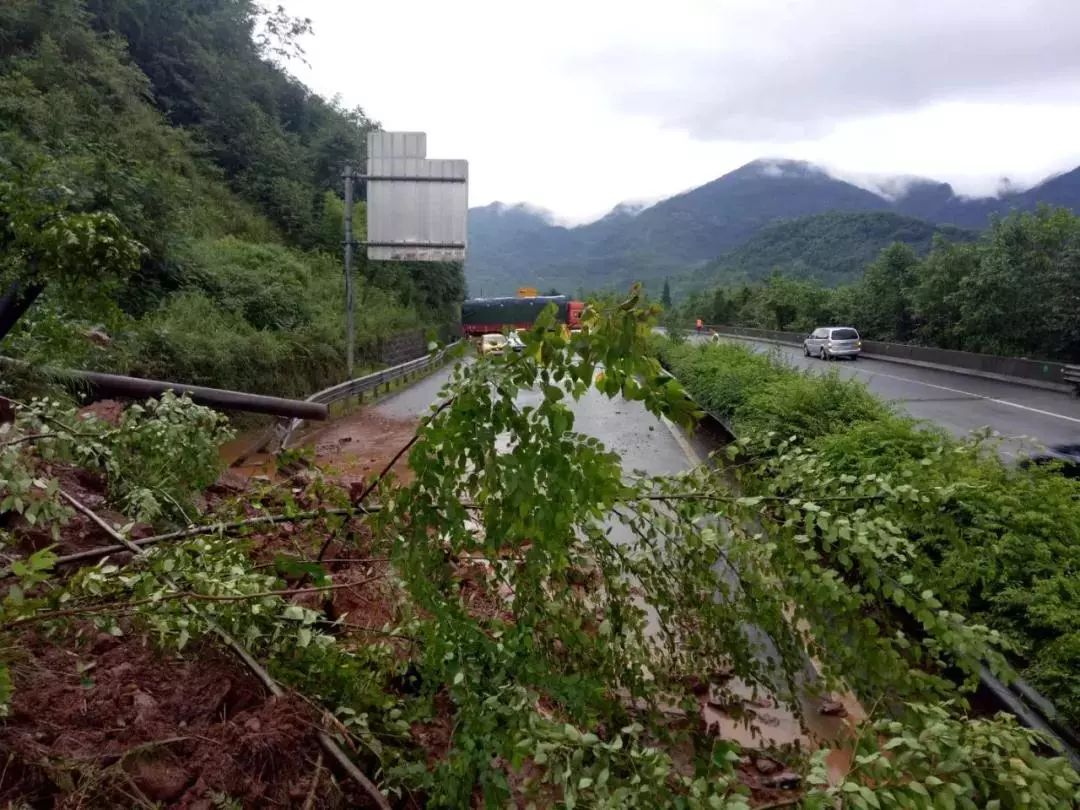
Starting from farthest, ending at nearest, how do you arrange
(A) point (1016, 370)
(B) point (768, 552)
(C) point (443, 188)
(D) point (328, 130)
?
1. (D) point (328, 130)
2. (A) point (1016, 370)
3. (C) point (443, 188)
4. (B) point (768, 552)

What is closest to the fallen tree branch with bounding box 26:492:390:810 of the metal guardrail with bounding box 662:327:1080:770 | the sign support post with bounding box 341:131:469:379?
the metal guardrail with bounding box 662:327:1080:770

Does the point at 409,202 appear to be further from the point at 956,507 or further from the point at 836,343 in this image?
the point at 836,343

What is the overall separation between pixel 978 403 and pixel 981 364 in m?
8.74

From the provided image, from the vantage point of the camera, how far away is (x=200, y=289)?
651 inches

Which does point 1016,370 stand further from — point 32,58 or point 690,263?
point 690,263

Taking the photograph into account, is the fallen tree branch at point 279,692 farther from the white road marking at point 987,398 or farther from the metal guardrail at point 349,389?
the white road marking at point 987,398

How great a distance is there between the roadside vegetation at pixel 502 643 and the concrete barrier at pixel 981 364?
23197mm

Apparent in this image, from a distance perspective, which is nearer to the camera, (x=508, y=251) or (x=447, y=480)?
(x=447, y=480)

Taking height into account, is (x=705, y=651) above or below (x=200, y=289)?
below

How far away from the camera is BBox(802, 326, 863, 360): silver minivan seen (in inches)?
1304

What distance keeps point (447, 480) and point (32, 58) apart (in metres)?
26.7

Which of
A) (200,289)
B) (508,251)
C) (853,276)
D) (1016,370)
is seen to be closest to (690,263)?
(508,251)

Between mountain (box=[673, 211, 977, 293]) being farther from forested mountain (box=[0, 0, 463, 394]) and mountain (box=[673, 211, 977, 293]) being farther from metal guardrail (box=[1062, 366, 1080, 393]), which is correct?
metal guardrail (box=[1062, 366, 1080, 393])

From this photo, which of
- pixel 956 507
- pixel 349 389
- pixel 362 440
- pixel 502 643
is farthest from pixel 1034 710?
pixel 349 389
